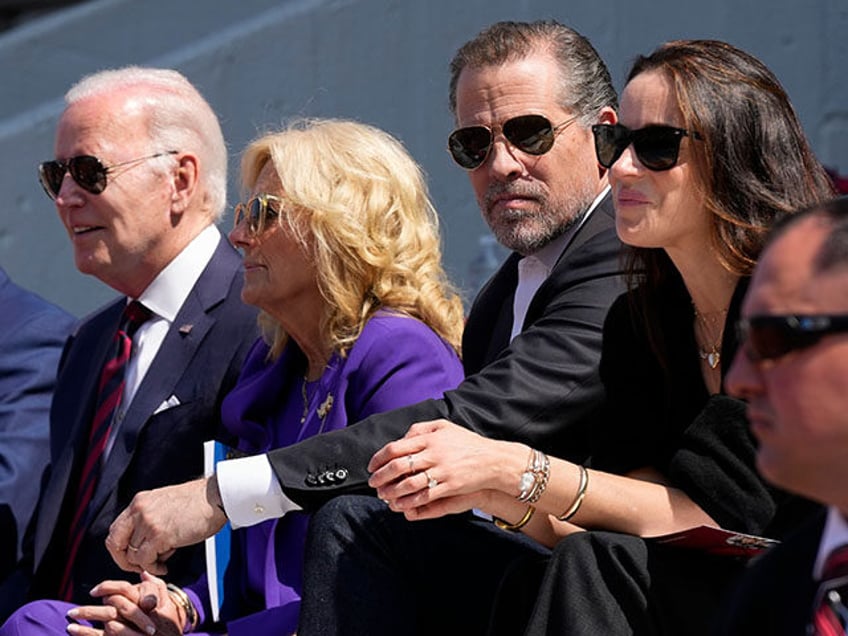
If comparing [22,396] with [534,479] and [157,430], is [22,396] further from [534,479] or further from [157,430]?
[534,479]

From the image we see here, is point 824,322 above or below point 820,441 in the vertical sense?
above

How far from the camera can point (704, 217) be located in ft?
9.55

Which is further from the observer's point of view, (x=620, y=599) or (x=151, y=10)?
(x=151, y=10)

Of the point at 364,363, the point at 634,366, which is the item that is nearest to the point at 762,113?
the point at 634,366

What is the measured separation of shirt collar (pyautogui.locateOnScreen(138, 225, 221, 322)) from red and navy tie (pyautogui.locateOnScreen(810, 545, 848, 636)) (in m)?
2.78

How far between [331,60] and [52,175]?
68.6 inches

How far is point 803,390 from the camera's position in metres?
1.78

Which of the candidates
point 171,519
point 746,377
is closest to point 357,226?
point 171,519

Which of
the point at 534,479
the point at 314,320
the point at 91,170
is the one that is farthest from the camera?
the point at 91,170

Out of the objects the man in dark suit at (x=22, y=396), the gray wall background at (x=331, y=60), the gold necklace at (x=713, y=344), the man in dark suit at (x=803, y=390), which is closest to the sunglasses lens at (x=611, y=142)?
the gold necklace at (x=713, y=344)

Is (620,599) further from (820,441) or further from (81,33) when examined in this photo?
(81,33)

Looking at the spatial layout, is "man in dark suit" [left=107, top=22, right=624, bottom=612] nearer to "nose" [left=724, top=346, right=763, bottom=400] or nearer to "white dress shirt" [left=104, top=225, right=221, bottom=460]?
"white dress shirt" [left=104, top=225, right=221, bottom=460]

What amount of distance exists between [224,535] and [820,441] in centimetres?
204

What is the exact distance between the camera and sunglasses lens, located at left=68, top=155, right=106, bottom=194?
181 inches
